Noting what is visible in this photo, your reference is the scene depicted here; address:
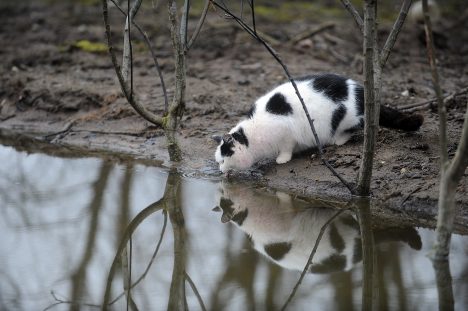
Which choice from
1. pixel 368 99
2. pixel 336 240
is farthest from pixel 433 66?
pixel 336 240

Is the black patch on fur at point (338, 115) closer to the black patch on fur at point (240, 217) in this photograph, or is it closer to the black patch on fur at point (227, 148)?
the black patch on fur at point (227, 148)

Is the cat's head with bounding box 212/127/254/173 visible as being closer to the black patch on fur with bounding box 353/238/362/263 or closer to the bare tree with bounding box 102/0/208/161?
the bare tree with bounding box 102/0/208/161

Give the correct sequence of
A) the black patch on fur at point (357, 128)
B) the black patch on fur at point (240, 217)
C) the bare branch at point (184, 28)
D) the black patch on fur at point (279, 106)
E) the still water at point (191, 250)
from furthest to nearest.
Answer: the black patch on fur at point (357, 128)
the black patch on fur at point (279, 106)
the bare branch at point (184, 28)
the black patch on fur at point (240, 217)
the still water at point (191, 250)

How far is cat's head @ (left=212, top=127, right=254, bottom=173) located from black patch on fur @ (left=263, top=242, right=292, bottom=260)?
1.57 metres

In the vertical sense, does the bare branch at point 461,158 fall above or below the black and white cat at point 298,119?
below

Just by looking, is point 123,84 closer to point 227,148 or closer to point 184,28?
point 184,28

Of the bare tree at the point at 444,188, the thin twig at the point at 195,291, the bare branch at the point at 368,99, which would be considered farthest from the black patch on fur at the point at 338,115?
the thin twig at the point at 195,291

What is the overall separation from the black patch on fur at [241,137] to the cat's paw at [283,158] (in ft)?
1.28

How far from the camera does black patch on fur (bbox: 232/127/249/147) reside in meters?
6.72

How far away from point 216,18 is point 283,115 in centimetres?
633

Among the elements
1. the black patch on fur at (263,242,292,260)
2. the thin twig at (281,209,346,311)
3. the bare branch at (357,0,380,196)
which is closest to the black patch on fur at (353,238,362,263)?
the thin twig at (281,209,346,311)

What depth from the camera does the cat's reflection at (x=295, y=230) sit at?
198 inches

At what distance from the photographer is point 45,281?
4.67 m

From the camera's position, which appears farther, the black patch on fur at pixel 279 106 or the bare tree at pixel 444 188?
the black patch on fur at pixel 279 106
